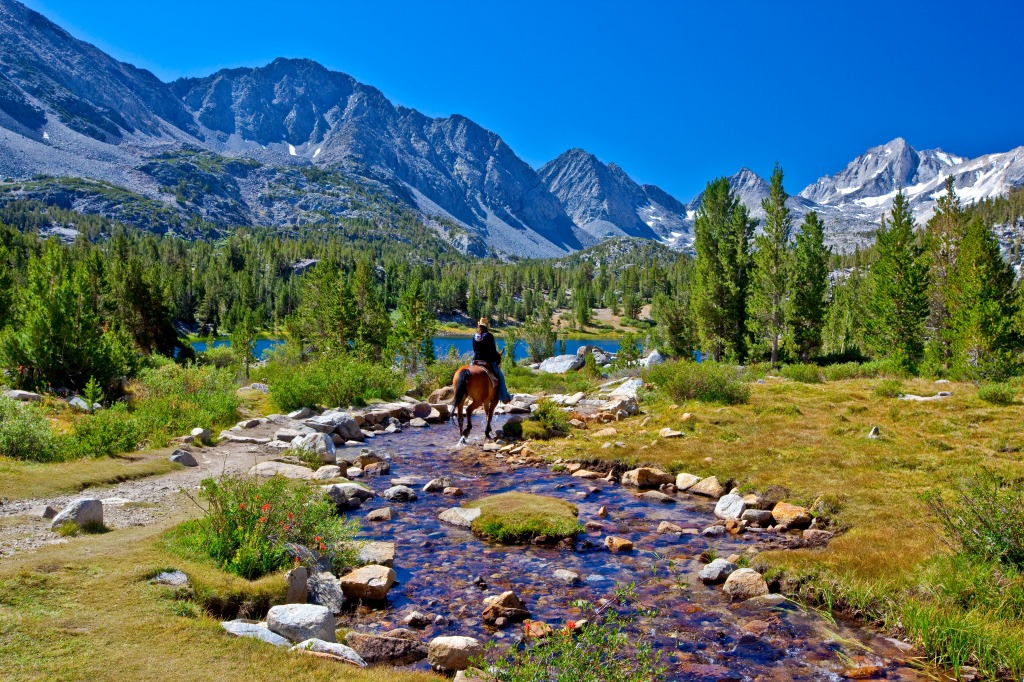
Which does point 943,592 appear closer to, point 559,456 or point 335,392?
point 559,456

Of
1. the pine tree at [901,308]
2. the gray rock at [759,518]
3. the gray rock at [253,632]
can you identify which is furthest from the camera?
the pine tree at [901,308]

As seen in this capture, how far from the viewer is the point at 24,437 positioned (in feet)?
44.5

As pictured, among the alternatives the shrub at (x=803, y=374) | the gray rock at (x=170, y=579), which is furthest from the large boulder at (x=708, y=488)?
the shrub at (x=803, y=374)

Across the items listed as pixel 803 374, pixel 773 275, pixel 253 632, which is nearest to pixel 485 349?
pixel 253 632

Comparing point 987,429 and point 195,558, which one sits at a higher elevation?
point 987,429

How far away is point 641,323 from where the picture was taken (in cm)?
17788

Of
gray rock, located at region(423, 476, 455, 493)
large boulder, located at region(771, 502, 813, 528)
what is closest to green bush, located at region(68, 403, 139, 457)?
gray rock, located at region(423, 476, 455, 493)

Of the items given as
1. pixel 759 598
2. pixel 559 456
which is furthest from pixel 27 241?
pixel 759 598

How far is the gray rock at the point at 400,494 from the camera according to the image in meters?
15.0

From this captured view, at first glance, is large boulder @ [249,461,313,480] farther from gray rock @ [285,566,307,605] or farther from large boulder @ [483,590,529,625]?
large boulder @ [483,590,529,625]

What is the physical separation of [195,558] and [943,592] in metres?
11.0

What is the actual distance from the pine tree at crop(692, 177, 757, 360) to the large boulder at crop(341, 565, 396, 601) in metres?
43.7

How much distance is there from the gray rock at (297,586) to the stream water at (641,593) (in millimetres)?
737

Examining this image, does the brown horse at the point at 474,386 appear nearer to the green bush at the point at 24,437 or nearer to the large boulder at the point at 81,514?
the green bush at the point at 24,437
